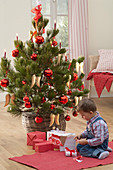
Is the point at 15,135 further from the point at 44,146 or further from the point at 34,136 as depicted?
the point at 44,146

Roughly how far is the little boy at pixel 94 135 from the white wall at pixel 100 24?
3184 millimetres

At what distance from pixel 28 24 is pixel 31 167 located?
11.1ft

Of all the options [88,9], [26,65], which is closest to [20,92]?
[26,65]

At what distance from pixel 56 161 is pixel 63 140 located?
0.89ft

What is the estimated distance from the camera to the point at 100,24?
577 cm

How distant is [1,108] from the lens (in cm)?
478

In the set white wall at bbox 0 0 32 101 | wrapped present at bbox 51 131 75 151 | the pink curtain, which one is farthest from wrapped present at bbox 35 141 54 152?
the pink curtain

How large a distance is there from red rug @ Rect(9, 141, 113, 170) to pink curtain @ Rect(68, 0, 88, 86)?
3095mm

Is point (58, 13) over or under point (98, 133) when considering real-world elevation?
over

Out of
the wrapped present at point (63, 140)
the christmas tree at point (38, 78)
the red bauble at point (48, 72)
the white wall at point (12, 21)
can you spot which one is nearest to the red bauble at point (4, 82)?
the christmas tree at point (38, 78)

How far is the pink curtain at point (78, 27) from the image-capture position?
554cm

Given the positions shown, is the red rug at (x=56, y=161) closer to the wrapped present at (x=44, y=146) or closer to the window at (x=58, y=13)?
the wrapped present at (x=44, y=146)

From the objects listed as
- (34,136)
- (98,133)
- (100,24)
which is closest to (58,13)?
(100,24)

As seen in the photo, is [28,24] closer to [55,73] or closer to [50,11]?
[50,11]
